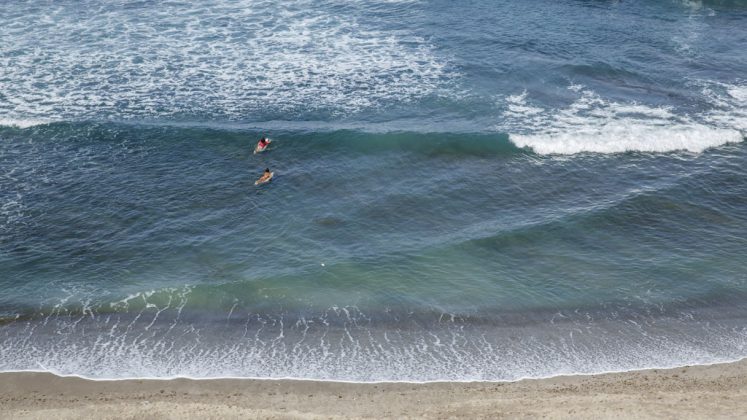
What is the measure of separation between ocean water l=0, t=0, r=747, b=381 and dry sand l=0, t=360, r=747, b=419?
23.7 inches

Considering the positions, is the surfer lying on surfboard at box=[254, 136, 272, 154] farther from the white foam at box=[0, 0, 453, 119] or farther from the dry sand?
the dry sand

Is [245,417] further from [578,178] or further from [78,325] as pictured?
[578,178]

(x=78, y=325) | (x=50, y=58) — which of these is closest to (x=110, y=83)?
(x=50, y=58)

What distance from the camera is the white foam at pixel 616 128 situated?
1244 inches

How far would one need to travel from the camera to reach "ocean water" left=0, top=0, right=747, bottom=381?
21.3m

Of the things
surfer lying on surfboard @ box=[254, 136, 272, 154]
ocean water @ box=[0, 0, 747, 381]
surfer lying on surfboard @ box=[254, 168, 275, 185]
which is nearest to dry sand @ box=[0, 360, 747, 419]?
ocean water @ box=[0, 0, 747, 381]

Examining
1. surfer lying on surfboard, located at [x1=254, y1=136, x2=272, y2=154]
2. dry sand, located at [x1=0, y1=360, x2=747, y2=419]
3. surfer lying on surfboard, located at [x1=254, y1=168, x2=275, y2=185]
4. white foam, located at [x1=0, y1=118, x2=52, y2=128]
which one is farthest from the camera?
white foam, located at [x1=0, y1=118, x2=52, y2=128]

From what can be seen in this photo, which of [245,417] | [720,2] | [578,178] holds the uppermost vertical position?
[720,2]

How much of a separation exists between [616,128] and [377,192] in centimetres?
1265

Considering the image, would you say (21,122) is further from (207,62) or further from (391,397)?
(391,397)

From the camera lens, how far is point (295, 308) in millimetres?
22859

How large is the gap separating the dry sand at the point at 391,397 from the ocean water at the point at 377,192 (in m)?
0.60

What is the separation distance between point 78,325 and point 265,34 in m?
27.7

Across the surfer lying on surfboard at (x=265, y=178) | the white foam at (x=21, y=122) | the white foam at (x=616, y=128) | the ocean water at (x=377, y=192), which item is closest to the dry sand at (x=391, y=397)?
the ocean water at (x=377, y=192)
